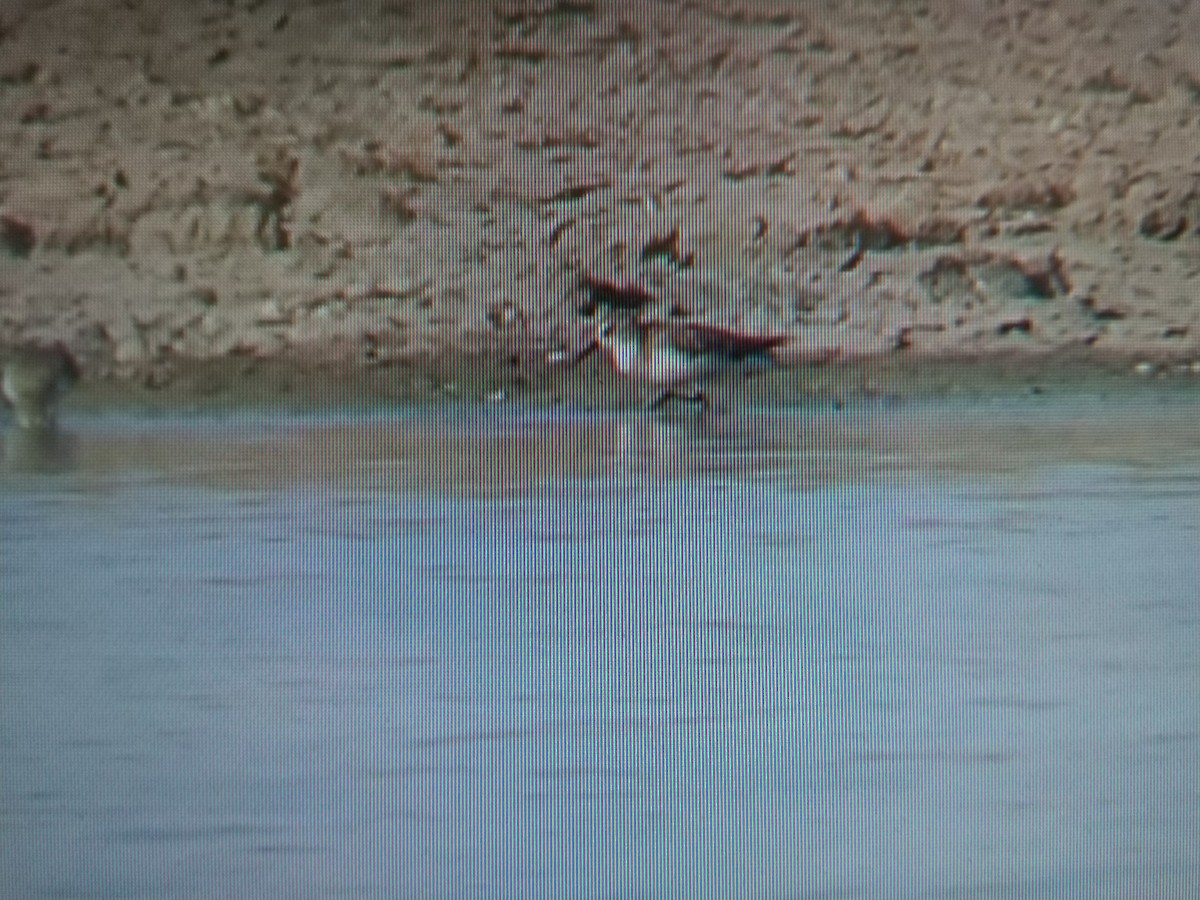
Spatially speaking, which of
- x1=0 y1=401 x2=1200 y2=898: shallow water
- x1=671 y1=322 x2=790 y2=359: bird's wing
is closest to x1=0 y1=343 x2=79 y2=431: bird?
x1=0 y1=401 x2=1200 y2=898: shallow water

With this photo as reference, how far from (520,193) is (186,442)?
4.61 ft

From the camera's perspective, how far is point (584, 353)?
17.8ft

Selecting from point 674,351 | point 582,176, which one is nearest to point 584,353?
point 674,351

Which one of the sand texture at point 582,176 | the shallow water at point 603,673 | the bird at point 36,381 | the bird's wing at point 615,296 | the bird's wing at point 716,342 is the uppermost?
the sand texture at point 582,176

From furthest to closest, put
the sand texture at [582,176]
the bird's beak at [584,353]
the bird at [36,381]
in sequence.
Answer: the sand texture at [582,176] < the bird's beak at [584,353] < the bird at [36,381]

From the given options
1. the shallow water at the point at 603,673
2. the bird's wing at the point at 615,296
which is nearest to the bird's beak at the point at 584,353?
the bird's wing at the point at 615,296

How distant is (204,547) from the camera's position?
3.67 m

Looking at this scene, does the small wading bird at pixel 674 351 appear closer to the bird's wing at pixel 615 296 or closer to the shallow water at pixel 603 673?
the bird's wing at pixel 615 296

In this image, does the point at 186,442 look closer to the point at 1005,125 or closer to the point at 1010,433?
the point at 1010,433

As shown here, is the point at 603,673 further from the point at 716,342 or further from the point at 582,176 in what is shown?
the point at 582,176

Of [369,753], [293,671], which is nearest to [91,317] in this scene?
[293,671]

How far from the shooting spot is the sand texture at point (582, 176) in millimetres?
5652

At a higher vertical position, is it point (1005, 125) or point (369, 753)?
point (1005, 125)

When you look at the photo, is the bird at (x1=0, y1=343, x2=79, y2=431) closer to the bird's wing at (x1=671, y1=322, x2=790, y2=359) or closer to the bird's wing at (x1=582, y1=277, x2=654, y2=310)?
the bird's wing at (x1=582, y1=277, x2=654, y2=310)
